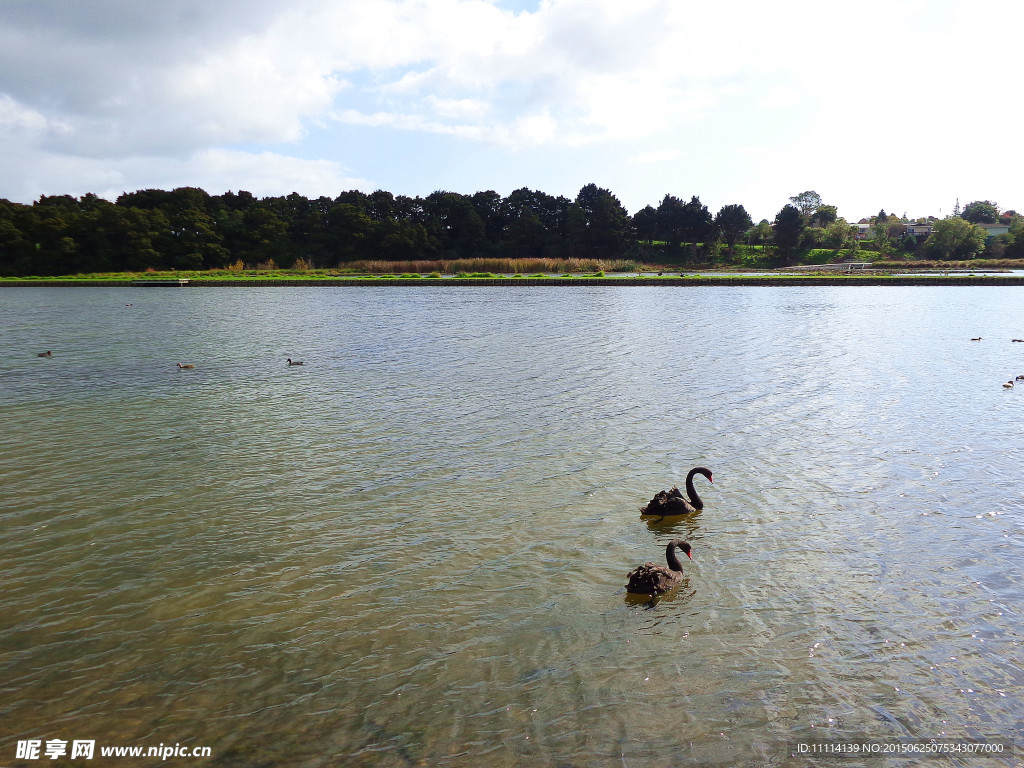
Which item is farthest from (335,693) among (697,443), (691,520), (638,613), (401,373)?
(401,373)

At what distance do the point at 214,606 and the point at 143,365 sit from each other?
1822 centimetres

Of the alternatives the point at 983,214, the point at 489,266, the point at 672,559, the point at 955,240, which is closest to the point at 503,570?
the point at 672,559

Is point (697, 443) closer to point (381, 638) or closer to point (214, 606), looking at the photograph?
point (381, 638)

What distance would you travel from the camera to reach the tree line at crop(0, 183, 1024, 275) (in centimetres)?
8669

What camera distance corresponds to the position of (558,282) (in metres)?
70.4

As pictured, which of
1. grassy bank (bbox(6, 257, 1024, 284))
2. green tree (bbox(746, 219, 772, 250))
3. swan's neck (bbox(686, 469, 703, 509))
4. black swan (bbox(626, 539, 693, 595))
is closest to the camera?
black swan (bbox(626, 539, 693, 595))

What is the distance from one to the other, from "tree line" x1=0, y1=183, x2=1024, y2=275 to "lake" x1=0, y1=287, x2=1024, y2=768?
274 ft

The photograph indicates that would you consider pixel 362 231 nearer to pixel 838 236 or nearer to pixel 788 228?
pixel 788 228

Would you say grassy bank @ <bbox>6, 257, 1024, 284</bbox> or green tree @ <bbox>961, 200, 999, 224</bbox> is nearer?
grassy bank @ <bbox>6, 257, 1024, 284</bbox>

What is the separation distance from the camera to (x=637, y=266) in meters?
103

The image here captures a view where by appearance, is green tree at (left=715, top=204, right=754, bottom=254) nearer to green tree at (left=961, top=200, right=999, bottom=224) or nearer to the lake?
green tree at (left=961, top=200, right=999, bottom=224)

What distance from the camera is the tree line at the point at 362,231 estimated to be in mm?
86688

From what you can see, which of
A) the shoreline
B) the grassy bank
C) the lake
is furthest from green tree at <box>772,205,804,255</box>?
the lake

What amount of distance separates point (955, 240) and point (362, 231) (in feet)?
344
